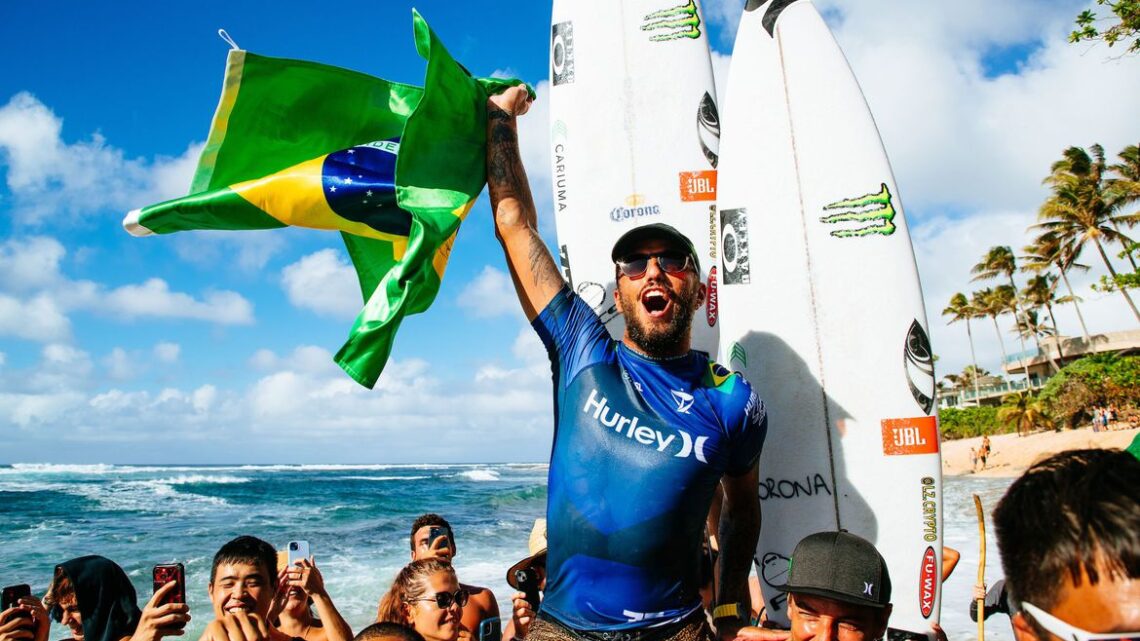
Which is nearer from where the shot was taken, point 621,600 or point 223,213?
point 621,600

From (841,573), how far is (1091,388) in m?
34.9

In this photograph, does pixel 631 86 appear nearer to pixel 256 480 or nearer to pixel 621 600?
pixel 621 600

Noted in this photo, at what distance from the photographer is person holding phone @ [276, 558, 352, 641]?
333cm

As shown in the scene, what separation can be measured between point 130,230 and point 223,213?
0.39 meters

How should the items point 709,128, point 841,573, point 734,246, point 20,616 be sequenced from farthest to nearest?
point 709,128
point 734,246
point 20,616
point 841,573

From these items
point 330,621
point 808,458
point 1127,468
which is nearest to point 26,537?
point 330,621

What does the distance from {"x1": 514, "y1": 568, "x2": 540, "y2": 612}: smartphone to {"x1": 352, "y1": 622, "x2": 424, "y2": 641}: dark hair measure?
21.6 inches

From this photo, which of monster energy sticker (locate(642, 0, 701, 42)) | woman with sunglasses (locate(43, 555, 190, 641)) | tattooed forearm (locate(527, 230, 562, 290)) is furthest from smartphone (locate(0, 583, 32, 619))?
monster energy sticker (locate(642, 0, 701, 42))

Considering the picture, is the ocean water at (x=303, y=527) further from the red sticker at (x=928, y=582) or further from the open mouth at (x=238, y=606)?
the open mouth at (x=238, y=606)

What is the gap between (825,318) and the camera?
387 cm

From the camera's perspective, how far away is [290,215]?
11.1ft

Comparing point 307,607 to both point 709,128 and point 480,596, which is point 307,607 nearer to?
point 480,596

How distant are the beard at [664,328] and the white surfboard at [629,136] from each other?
1462 millimetres

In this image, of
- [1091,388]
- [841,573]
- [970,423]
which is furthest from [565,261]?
[970,423]
